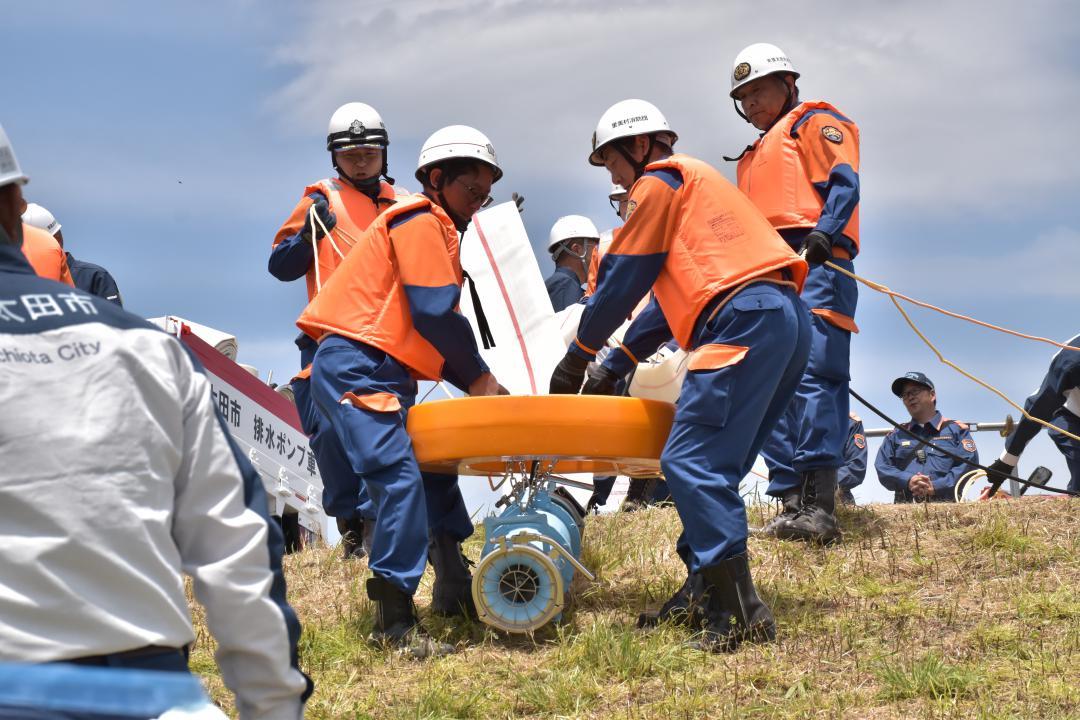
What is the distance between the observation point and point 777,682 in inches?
189

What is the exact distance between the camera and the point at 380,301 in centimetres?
560

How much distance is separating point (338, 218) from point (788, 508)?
9.84ft

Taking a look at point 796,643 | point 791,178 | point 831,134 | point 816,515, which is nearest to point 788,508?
point 816,515

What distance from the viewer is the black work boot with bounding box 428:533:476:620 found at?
5934 millimetres

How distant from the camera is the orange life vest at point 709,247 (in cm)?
532

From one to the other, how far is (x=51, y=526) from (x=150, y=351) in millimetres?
337

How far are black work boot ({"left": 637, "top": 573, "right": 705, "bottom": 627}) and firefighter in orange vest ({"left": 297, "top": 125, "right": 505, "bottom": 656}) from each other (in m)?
0.81

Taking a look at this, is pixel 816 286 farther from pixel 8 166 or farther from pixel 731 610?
pixel 8 166

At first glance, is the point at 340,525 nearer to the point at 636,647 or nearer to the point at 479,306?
the point at 479,306

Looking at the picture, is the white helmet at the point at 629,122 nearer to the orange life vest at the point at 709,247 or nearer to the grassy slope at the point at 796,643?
the orange life vest at the point at 709,247

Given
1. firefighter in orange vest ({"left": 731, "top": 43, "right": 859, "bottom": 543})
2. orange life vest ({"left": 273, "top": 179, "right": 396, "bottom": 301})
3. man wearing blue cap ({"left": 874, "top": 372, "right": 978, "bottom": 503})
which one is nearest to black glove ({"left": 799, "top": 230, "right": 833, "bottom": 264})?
firefighter in orange vest ({"left": 731, "top": 43, "right": 859, "bottom": 543})

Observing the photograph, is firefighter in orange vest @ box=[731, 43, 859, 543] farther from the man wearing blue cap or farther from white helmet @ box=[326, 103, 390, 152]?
the man wearing blue cap

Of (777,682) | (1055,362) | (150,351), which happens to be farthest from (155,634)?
(1055,362)

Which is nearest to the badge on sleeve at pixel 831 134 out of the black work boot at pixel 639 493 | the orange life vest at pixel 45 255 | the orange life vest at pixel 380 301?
the orange life vest at pixel 380 301
